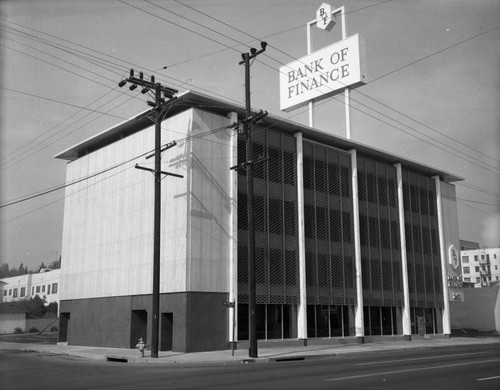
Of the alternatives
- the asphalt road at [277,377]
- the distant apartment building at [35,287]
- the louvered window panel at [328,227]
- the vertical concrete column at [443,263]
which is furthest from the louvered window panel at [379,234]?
the distant apartment building at [35,287]

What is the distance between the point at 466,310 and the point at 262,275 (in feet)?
119

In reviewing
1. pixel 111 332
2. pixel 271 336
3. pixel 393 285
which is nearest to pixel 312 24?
pixel 393 285

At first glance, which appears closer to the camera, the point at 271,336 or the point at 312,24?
the point at 271,336

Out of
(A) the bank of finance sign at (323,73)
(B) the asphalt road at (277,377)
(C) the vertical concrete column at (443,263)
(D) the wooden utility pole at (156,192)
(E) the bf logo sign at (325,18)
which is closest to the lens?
(B) the asphalt road at (277,377)

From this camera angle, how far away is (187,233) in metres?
30.9

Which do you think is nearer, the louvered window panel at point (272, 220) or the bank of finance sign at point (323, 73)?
the louvered window panel at point (272, 220)

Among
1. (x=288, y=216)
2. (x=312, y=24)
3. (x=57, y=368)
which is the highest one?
(x=312, y=24)

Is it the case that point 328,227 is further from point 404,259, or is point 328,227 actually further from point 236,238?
point 404,259

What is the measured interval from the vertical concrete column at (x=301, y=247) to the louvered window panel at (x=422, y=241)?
13.2 metres

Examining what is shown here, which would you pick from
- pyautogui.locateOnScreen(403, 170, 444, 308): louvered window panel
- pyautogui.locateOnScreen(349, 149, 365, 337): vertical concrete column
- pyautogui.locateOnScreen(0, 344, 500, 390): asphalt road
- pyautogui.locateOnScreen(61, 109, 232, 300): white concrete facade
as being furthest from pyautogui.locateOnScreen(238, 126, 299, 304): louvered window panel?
pyautogui.locateOnScreen(403, 170, 444, 308): louvered window panel

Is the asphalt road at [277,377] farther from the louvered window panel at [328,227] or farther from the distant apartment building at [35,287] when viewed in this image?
the distant apartment building at [35,287]

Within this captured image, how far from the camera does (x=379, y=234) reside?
4306 centimetres

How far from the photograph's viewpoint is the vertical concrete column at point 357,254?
39.2 m

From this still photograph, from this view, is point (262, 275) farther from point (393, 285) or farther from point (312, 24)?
point (312, 24)
